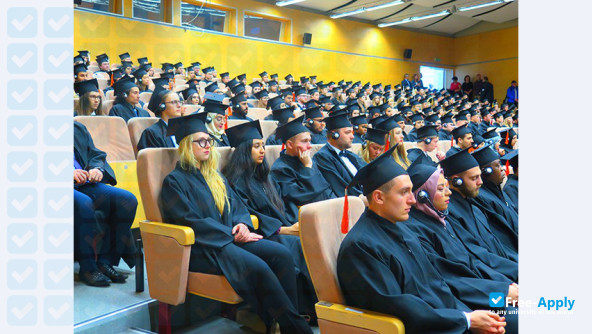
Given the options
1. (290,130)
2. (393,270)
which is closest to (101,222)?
(290,130)

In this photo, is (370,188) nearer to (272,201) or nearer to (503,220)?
(272,201)

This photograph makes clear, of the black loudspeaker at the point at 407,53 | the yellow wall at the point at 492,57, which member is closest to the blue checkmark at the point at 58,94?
the black loudspeaker at the point at 407,53

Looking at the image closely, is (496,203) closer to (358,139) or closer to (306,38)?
(358,139)

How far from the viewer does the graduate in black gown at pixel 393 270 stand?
1.57 metres

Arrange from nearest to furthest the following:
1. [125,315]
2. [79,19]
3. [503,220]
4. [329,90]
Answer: [125,315] < [503,220] < [79,19] < [329,90]

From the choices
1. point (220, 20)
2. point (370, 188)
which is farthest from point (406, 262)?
point (220, 20)

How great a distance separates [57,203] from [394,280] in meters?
1.05

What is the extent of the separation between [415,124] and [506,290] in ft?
15.2

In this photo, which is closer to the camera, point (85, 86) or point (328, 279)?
point (328, 279)

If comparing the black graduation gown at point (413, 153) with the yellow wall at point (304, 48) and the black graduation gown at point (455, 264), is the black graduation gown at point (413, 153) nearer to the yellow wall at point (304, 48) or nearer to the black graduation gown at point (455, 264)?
the black graduation gown at point (455, 264)

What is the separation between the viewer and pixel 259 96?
7.60 meters

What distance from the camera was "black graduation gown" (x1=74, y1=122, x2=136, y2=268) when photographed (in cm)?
264

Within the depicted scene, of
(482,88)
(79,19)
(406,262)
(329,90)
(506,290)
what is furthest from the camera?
(482,88)

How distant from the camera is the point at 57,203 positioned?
4.29 ft
